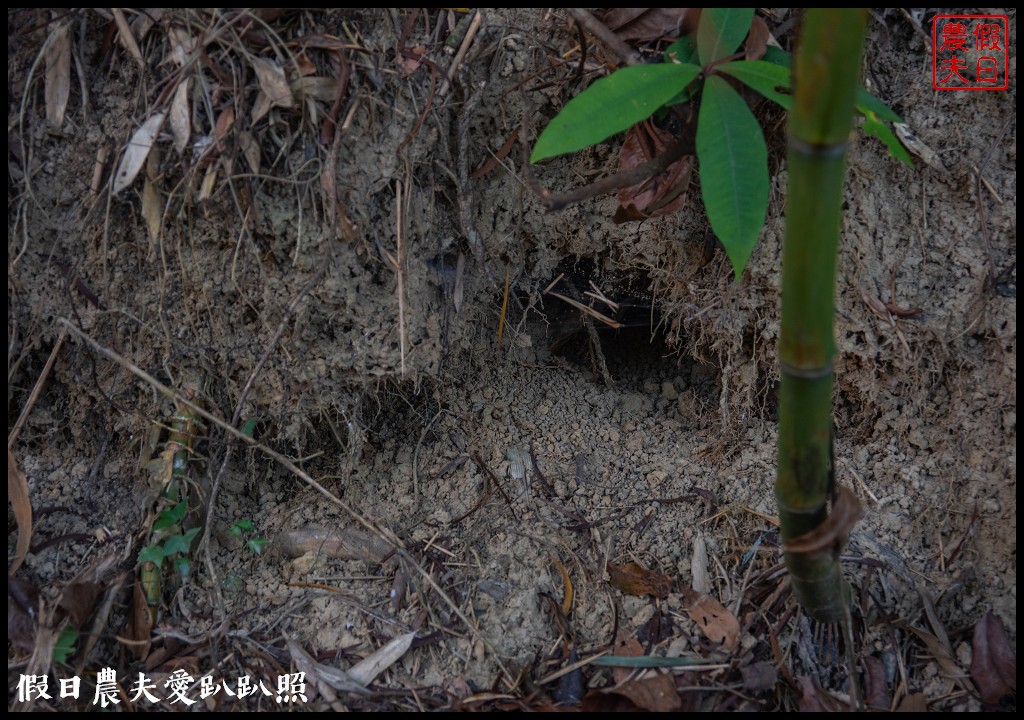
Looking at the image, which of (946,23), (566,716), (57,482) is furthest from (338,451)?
(946,23)

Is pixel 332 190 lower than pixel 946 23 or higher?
lower

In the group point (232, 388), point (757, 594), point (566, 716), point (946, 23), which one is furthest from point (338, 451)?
point (946, 23)

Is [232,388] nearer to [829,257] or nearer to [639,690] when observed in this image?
[639,690]

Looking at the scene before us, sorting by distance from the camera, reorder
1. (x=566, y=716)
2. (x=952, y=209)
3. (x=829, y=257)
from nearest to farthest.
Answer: (x=829, y=257), (x=566, y=716), (x=952, y=209)

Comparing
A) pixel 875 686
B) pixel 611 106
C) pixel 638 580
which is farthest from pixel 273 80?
pixel 875 686

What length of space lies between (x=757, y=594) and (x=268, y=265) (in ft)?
4.06

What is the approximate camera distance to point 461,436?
176cm

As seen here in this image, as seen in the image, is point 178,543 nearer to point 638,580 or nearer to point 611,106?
point 638,580

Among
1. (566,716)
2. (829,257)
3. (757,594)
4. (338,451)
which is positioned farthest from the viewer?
(338,451)

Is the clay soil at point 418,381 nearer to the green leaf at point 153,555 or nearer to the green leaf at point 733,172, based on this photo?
the green leaf at point 153,555

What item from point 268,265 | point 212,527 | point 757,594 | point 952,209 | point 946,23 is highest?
point 946,23

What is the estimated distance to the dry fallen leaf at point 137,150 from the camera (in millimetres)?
1451

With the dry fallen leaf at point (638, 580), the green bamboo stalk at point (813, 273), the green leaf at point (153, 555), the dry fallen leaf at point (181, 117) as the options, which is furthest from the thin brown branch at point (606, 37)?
the green leaf at point (153, 555)

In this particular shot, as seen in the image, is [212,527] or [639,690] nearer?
[639,690]
